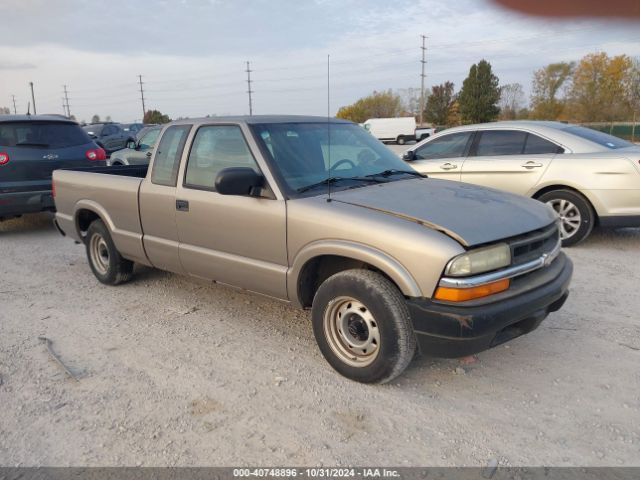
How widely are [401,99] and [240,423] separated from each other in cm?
7878

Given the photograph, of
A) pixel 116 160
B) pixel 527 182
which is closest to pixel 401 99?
pixel 116 160

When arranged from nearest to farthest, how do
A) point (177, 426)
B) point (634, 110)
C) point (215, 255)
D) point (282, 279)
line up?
1. point (177, 426)
2. point (282, 279)
3. point (215, 255)
4. point (634, 110)

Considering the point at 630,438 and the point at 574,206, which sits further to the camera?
the point at 574,206

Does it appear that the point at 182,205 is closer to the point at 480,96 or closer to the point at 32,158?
the point at 32,158

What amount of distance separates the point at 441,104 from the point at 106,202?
205 feet

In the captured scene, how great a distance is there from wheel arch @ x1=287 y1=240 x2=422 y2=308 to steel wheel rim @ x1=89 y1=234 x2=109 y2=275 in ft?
9.54

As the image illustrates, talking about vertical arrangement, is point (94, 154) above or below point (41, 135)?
below

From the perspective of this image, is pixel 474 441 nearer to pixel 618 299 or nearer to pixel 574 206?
pixel 618 299

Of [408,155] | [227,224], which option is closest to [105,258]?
[227,224]

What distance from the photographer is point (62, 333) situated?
432cm

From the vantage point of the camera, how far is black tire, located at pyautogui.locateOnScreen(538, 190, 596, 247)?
6430mm

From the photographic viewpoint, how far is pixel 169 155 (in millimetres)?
4660

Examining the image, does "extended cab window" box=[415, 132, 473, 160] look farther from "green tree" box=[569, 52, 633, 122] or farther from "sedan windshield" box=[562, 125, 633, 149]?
"green tree" box=[569, 52, 633, 122]

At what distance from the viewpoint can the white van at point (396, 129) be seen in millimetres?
43812
